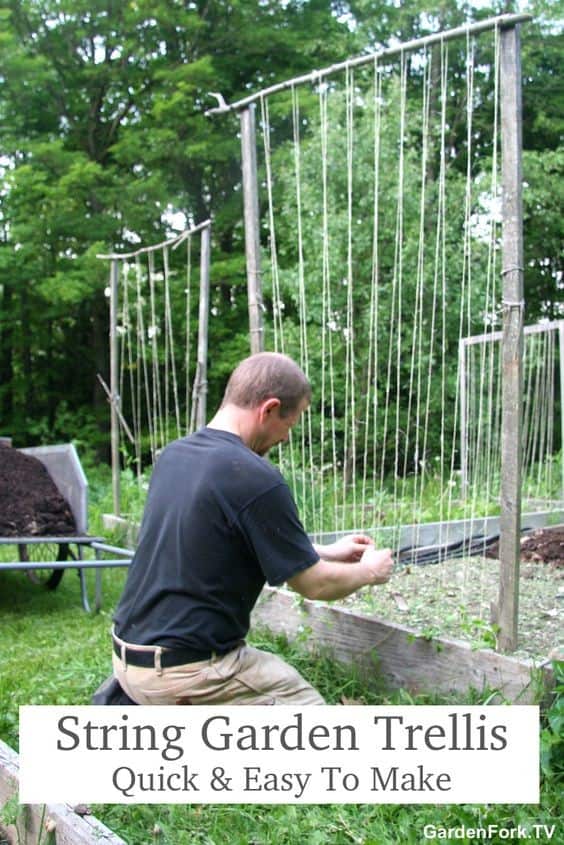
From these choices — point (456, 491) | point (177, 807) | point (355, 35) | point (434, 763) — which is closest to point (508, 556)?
point (434, 763)

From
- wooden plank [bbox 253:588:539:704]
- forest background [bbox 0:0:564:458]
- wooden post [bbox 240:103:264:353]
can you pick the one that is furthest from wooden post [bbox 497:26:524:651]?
forest background [bbox 0:0:564:458]

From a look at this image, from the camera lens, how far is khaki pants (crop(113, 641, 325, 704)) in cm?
215

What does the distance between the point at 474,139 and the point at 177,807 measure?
43.3 feet

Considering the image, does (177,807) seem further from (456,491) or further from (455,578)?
(456,491)

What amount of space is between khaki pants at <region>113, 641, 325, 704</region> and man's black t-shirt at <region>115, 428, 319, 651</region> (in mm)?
60

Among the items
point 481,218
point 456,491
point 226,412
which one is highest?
point 481,218

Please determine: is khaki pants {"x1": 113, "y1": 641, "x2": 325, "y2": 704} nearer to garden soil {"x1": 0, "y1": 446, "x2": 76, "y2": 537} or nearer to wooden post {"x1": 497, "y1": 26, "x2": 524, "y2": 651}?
wooden post {"x1": 497, "y1": 26, "x2": 524, "y2": 651}

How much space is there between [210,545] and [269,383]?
444mm

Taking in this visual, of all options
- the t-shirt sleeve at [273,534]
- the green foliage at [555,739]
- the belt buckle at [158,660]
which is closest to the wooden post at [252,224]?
the t-shirt sleeve at [273,534]

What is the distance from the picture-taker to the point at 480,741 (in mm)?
2180

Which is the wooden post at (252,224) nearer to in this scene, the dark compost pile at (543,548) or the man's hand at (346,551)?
the man's hand at (346,551)

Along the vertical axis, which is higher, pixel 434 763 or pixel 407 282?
pixel 407 282

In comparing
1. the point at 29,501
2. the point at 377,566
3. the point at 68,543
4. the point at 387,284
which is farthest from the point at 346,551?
the point at 387,284

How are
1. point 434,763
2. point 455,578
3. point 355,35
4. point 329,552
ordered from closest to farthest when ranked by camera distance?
1. point 434,763
2. point 329,552
3. point 455,578
4. point 355,35
